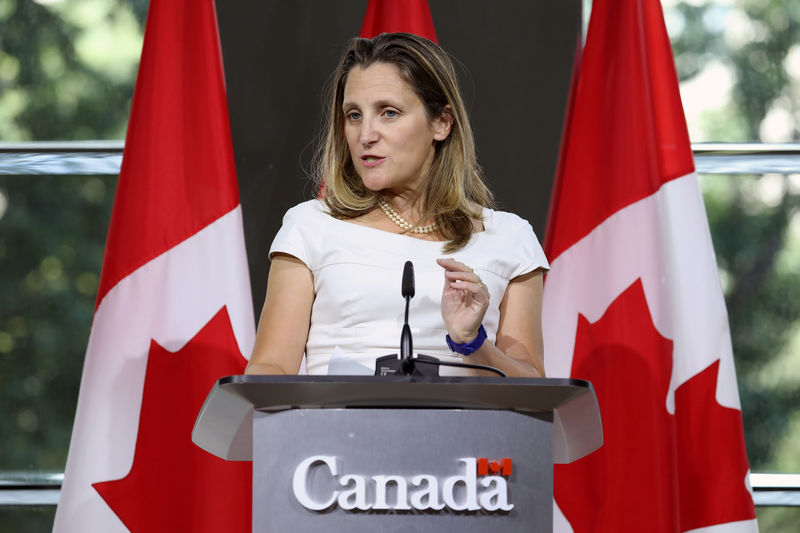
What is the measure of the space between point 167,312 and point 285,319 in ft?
2.55

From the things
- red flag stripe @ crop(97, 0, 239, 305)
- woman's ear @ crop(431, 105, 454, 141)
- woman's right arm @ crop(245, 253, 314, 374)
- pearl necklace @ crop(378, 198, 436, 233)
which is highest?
red flag stripe @ crop(97, 0, 239, 305)

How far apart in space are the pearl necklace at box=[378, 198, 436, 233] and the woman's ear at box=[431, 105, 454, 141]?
205 mm

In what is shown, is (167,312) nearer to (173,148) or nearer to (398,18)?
(173,148)

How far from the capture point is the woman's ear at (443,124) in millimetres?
2100

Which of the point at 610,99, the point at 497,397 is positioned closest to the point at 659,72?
the point at 610,99

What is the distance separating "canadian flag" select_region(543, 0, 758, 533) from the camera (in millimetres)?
2496

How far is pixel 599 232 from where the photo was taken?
2.71 m

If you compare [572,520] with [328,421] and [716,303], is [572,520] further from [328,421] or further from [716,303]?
[328,421]

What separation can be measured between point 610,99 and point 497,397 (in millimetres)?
1779

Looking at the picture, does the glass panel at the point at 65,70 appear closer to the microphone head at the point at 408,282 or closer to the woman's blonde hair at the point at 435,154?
the woman's blonde hair at the point at 435,154

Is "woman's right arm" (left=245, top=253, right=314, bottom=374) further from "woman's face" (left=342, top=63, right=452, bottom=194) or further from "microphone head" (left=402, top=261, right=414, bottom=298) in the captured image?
"microphone head" (left=402, top=261, right=414, bottom=298)

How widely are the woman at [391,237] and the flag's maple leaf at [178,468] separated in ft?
2.23

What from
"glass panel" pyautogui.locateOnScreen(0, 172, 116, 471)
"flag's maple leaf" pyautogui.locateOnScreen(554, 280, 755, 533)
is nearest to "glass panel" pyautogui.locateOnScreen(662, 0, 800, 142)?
"flag's maple leaf" pyautogui.locateOnScreen(554, 280, 755, 533)

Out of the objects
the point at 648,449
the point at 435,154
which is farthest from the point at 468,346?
the point at 648,449
